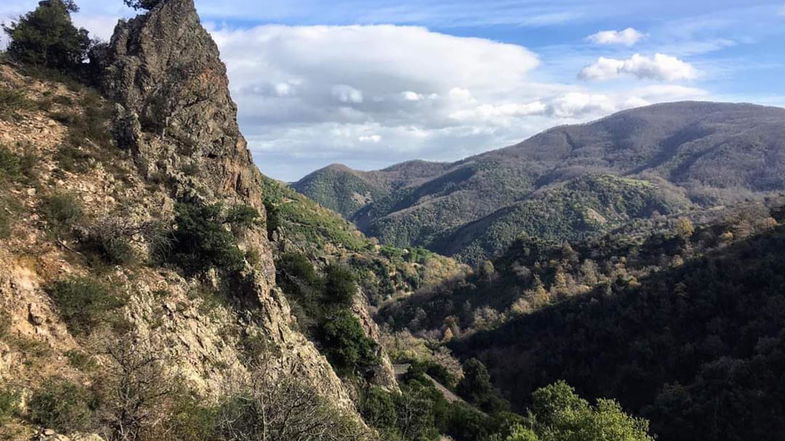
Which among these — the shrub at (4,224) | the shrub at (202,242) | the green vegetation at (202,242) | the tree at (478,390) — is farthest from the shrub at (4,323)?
the tree at (478,390)

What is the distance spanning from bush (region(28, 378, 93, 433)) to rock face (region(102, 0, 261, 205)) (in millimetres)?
13733

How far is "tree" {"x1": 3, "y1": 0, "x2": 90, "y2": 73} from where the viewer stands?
28.2m

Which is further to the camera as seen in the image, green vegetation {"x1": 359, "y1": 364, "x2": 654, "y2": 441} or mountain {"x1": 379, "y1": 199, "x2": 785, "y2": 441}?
mountain {"x1": 379, "y1": 199, "x2": 785, "y2": 441}

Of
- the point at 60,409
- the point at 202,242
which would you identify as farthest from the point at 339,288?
the point at 60,409

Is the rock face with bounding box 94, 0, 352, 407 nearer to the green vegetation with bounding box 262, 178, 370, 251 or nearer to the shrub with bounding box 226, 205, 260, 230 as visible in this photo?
the shrub with bounding box 226, 205, 260, 230

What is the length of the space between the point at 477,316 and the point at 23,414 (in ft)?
336

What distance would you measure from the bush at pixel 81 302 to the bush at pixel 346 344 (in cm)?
1612

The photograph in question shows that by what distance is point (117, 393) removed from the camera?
48.1 feet

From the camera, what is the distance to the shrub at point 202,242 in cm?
2306

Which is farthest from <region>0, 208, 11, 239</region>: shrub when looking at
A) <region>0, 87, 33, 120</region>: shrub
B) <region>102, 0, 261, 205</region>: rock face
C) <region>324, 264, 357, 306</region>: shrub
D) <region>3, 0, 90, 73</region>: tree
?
<region>324, 264, 357, 306</region>: shrub

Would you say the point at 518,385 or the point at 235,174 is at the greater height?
the point at 235,174

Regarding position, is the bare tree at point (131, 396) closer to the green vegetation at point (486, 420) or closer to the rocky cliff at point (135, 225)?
the rocky cliff at point (135, 225)

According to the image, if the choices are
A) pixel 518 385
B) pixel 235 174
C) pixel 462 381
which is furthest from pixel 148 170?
pixel 518 385

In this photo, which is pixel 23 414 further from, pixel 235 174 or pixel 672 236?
pixel 672 236
